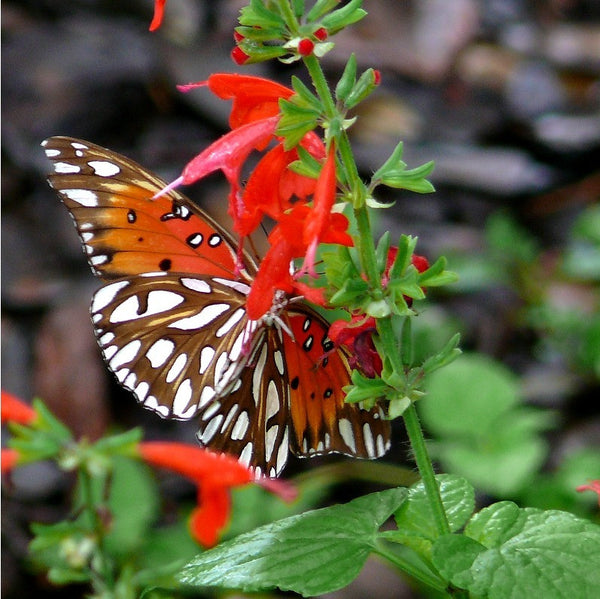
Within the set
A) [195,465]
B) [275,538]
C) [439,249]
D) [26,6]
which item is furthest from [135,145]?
[275,538]

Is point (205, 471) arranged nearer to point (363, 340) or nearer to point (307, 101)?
point (363, 340)

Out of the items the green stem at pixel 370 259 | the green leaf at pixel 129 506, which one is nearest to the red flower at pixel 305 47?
the green stem at pixel 370 259

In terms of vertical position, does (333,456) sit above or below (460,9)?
below

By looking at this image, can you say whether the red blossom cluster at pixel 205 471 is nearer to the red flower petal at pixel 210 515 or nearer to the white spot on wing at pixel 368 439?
the red flower petal at pixel 210 515

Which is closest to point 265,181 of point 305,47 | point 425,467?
point 305,47

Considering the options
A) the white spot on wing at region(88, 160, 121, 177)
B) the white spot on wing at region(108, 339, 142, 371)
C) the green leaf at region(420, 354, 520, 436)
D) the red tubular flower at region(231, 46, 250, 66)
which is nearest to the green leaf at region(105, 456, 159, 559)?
the green leaf at region(420, 354, 520, 436)

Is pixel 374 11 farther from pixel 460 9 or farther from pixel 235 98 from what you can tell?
pixel 235 98
